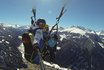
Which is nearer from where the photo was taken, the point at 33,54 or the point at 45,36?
the point at 33,54

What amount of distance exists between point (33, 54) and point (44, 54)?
15.4 feet

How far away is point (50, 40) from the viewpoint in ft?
47.7

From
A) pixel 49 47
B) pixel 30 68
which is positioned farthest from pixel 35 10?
pixel 30 68

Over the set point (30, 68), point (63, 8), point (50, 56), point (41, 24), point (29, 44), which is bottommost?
point (30, 68)

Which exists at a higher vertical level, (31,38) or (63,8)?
(63,8)

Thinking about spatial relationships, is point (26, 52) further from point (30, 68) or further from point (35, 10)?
point (30, 68)

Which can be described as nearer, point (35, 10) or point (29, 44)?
point (29, 44)

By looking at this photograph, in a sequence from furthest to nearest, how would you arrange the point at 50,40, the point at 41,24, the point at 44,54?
the point at 44,54 → the point at 50,40 → the point at 41,24

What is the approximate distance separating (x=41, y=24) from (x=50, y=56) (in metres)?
4.11

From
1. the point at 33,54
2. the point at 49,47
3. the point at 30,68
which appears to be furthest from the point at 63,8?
the point at 30,68

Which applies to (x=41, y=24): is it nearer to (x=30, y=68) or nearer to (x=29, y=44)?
(x=29, y=44)

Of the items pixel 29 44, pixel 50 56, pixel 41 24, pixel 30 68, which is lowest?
pixel 30 68

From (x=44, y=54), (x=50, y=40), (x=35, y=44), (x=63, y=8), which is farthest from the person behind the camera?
(x=44, y=54)

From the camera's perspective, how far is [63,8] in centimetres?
1156
